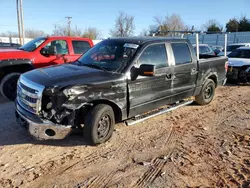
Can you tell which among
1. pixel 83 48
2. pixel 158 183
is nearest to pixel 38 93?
pixel 158 183

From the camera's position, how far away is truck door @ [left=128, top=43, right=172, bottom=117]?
483 cm

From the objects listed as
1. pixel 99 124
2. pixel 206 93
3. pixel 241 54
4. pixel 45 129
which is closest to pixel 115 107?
pixel 99 124

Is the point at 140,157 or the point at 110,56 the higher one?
the point at 110,56

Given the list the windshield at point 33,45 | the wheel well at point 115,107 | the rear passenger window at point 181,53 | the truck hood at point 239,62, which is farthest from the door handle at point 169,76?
the truck hood at point 239,62

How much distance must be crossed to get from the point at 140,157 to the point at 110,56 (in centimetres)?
211

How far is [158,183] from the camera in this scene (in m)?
3.36

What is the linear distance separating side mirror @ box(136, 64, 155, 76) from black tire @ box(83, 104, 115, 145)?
0.87 m

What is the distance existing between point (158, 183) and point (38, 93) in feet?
7.38

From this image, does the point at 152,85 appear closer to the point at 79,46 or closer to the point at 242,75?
the point at 79,46

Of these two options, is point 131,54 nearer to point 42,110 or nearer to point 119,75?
point 119,75

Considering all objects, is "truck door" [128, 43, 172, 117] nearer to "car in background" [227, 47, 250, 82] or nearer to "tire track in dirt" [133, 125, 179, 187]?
"tire track in dirt" [133, 125, 179, 187]

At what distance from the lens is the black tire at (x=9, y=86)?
702 centimetres

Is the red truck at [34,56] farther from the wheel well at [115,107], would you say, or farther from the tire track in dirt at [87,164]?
the tire track in dirt at [87,164]

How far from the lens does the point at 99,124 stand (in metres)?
4.34
